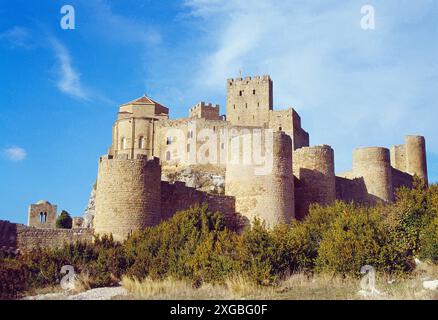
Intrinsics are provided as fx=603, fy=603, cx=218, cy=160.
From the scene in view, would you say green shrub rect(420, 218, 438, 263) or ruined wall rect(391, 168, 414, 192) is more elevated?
ruined wall rect(391, 168, 414, 192)

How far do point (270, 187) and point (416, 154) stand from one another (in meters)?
14.8

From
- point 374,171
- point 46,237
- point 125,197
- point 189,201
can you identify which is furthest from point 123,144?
point 125,197

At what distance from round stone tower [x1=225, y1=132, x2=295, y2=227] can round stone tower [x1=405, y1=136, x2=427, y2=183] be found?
43.6ft

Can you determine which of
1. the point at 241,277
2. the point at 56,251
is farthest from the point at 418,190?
the point at 56,251

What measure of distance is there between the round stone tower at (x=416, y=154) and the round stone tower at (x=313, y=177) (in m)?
9.68

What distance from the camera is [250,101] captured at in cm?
4619

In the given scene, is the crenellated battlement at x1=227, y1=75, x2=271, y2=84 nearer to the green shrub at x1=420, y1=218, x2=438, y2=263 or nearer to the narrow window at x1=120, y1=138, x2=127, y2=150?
the narrow window at x1=120, y1=138, x2=127, y2=150

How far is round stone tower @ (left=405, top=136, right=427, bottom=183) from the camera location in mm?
33781

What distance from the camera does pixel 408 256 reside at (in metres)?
16.5

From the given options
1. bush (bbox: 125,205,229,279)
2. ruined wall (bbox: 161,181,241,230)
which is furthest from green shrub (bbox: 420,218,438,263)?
ruined wall (bbox: 161,181,241,230)

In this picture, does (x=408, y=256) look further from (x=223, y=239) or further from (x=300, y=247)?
(x=223, y=239)

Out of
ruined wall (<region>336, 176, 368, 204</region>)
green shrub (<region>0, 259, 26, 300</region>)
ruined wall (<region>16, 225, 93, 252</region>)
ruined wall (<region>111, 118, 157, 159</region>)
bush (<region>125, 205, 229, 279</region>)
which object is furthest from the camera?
ruined wall (<region>111, 118, 157, 159</region>)

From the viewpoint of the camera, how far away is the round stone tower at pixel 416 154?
3378 centimetres
